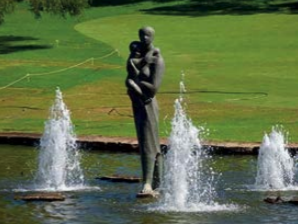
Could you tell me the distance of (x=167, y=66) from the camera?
49.4m

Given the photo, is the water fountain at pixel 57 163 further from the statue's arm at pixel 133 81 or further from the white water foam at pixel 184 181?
the statue's arm at pixel 133 81

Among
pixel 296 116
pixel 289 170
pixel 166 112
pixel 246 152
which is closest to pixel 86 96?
pixel 166 112

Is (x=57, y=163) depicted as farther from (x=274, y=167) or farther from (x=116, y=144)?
(x=274, y=167)

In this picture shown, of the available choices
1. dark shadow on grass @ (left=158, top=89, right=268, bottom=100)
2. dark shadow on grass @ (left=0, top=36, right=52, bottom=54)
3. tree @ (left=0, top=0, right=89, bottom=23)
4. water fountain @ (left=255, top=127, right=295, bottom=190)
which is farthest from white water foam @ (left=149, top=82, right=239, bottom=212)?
tree @ (left=0, top=0, right=89, bottom=23)

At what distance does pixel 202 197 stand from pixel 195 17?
5432 cm

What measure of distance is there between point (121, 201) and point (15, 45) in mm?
39891

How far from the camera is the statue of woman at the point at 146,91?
19172mm

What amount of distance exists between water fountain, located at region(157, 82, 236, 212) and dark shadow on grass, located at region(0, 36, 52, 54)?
113 ft

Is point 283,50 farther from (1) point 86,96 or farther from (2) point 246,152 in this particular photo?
(2) point 246,152

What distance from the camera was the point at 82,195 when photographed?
19.8 metres

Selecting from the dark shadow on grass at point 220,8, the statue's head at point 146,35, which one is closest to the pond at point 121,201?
the statue's head at point 146,35

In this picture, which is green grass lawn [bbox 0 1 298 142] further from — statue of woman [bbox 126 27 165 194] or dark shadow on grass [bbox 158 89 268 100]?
statue of woman [bbox 126 27 165 194]

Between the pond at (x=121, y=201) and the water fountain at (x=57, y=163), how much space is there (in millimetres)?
275

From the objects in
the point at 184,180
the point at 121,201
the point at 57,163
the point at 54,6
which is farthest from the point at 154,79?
the point at 54,6
